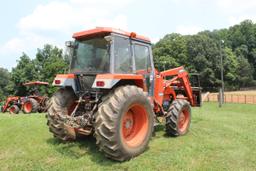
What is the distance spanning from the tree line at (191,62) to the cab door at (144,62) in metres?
30.9

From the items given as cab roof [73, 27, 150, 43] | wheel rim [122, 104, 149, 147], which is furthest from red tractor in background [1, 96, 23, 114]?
wheel rim [122, 104, 149, 147]

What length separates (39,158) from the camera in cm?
543

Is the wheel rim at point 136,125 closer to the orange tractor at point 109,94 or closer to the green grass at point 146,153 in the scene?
the orange tractor at point 109,94

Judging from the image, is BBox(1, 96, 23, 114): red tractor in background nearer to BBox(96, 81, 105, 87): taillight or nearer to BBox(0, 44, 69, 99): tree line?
BBox(96, 81, 105, 87): taillight

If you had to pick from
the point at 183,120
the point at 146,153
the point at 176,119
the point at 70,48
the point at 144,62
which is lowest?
the point at 146,153

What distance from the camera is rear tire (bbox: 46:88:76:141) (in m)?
6.02

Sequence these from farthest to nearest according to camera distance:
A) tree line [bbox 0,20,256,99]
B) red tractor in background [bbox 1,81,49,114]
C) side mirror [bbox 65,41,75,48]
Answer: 1. tree line [bbox 0,20,256,99]
2. red tractor in background [bbox 1,81,49,114]
3. side mirror [bbox 65,41,75,48]

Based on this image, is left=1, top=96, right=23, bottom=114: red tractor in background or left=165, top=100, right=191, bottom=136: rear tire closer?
left=165, top=100, right=191, bottom=136: rear tire

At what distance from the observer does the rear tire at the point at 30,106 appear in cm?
1717

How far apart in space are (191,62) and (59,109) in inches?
1997

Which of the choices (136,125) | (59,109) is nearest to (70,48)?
(59,109)

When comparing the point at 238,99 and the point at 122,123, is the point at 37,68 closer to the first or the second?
the point at 238,99

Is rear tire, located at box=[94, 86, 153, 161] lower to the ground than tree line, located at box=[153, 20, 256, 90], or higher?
lower

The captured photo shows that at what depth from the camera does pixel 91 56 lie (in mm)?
6137
